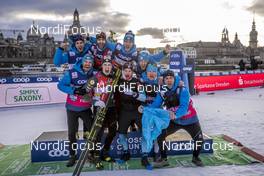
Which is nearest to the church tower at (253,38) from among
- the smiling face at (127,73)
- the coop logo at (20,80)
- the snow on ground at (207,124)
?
the snow on ground at (207,124)

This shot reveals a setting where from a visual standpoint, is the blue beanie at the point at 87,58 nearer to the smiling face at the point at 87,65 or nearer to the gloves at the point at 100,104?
the smiling face at the point at 87,65

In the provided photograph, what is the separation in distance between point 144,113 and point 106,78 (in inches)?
34.3

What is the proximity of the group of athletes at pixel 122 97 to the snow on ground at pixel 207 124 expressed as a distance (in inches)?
18.1

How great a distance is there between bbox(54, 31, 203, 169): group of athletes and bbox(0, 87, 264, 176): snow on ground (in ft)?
1.51

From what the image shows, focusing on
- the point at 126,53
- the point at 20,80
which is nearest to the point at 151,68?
the point at 126,53

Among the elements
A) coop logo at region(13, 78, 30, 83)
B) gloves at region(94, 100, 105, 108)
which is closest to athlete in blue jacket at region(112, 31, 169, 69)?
gloves at region(94, 100, 105, 108)

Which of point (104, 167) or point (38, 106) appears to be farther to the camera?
point (38, 106)

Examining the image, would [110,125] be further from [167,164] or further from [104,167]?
[167,164]

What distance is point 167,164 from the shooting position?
5469 millimetres

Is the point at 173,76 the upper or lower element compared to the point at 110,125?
upper

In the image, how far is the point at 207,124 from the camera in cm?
921

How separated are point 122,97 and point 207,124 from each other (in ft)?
15.2

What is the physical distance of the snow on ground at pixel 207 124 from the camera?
5.23 metres

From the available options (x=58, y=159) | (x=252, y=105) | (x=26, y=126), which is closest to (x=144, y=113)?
(x=58, y=159)
